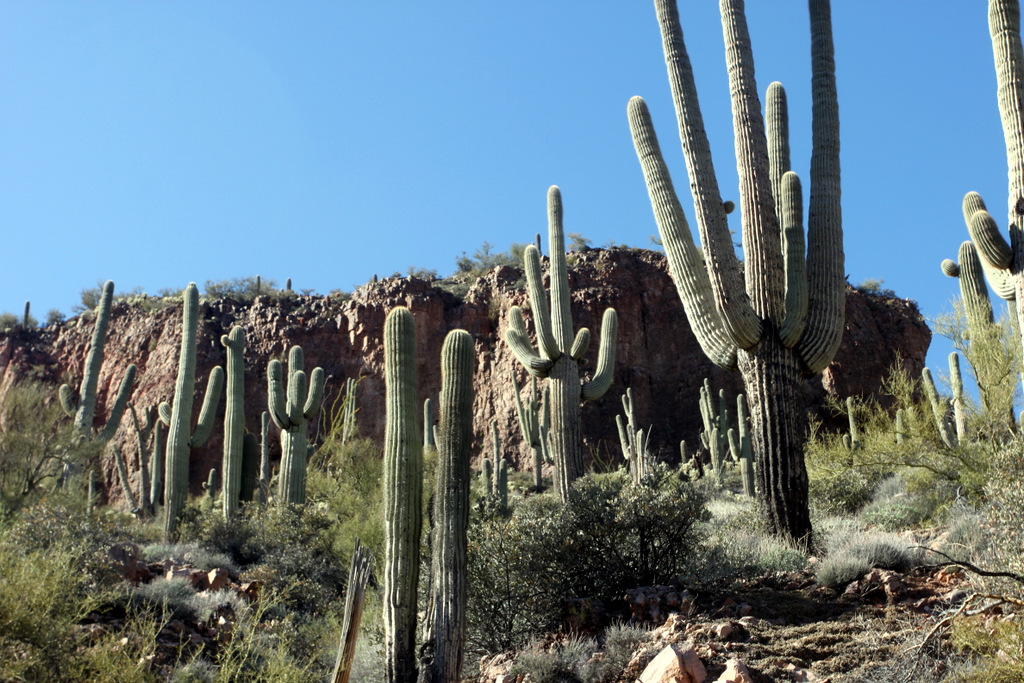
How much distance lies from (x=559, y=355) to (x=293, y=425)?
16.9ft

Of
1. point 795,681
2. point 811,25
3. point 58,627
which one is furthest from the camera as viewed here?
point 811,25

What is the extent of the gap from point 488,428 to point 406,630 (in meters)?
24.8

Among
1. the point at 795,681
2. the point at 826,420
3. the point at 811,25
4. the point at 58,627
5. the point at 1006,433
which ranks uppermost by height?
the point at 811,25

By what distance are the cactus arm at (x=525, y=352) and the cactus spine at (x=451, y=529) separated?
7.49 m

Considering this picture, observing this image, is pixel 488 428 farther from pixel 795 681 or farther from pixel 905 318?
pixel 795 681

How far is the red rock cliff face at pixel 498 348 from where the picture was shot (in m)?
31.3

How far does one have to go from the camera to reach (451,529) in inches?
289

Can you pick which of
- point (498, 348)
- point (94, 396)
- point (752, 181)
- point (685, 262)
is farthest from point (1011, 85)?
point (498, 348)

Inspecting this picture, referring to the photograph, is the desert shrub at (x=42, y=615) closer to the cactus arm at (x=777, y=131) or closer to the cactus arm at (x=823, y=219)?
the cactus arm at (x=823, y=219)

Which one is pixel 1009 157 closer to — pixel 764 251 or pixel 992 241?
pixel 992 241

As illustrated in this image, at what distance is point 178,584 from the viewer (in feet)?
33.7

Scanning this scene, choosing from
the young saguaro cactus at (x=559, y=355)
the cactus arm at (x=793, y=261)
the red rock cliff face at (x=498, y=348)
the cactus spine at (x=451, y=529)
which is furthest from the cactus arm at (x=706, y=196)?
the red rock cliff face at (x=498, y=348)

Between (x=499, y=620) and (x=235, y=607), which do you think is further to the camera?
(x=235, y=607)

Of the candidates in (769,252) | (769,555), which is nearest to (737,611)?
(769,555)
